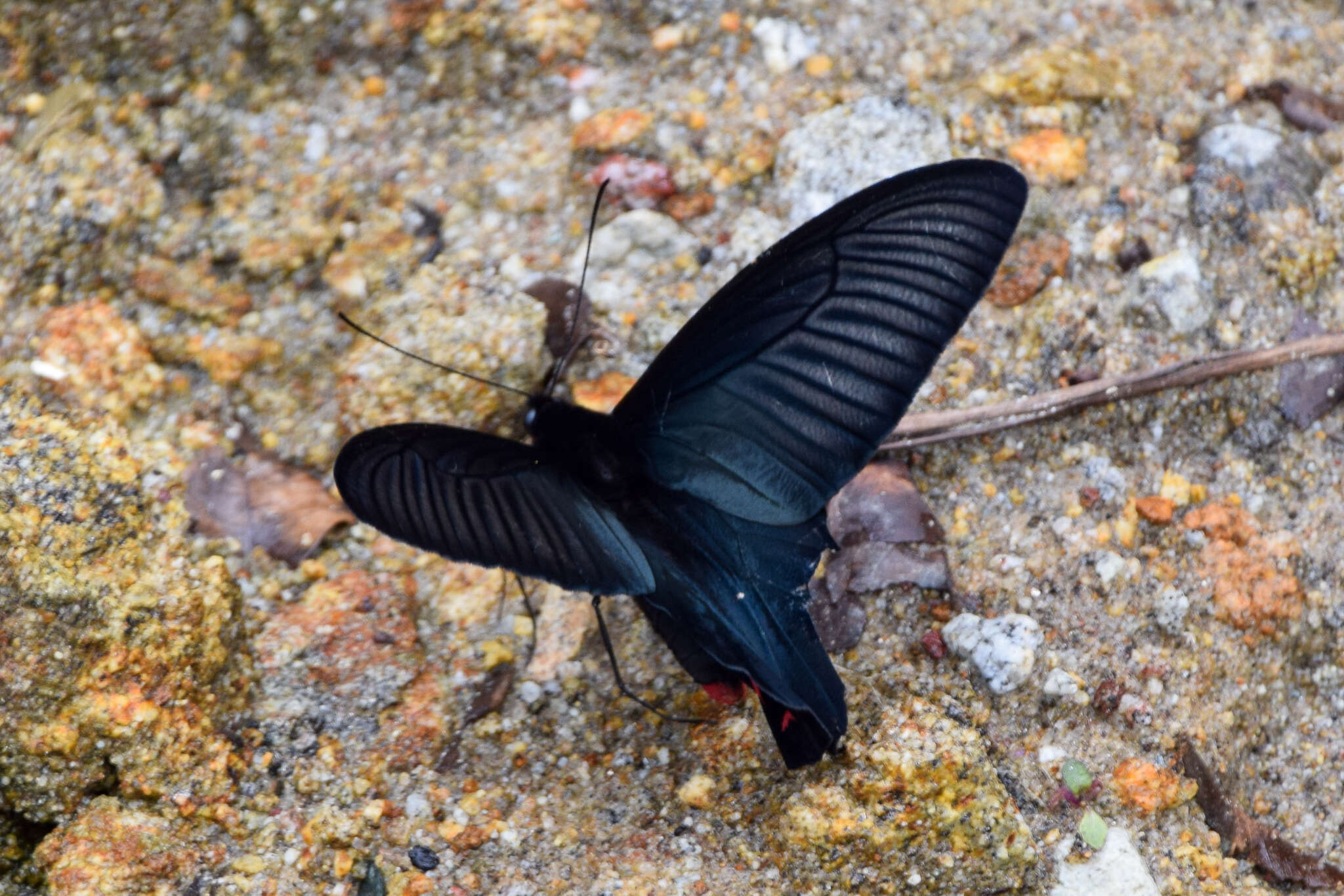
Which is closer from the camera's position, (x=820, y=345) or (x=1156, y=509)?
(x=820, y=345)

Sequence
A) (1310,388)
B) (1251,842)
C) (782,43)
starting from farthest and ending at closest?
(782,43), (1310,388), (1251,842)

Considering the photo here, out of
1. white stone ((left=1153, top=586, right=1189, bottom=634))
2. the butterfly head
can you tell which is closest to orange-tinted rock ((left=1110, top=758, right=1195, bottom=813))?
white stone ((left=1153, top=586, right=1189, bottom=634))

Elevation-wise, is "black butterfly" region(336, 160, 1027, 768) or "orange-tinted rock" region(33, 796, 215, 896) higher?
"black butterfly" region(336, 160, 1027, 768)

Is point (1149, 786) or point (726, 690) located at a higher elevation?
point (726, 690)

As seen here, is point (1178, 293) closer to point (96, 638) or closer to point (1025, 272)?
point (1025, 272)

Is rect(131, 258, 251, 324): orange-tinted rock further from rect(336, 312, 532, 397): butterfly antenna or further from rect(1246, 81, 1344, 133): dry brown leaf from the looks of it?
rect(1246, 81, 1344, 133): dry brown leaf

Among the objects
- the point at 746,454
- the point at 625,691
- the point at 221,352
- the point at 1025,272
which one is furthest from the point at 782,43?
the point at 625,691

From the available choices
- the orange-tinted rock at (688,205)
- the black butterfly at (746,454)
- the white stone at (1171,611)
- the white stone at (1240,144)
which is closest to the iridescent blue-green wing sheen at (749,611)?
the black butterfly at (746,454)
